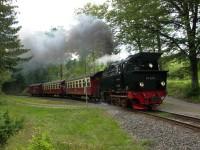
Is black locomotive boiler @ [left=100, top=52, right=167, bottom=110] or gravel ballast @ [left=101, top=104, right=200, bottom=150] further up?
black locomotive boiler @ [left=100, top=52, right=167, bottom=110]

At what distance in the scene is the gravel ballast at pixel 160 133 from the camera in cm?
1235

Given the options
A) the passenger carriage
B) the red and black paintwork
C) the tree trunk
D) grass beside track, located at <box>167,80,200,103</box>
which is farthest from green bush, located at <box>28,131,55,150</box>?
the red and black paintwork

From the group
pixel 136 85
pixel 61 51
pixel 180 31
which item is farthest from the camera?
pixel 61 51

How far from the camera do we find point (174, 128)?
1566 centimetres

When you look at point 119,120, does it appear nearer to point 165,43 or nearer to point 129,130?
point 129,130

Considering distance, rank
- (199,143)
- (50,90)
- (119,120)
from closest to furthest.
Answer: (199,143)
(119,120)
(50,90)

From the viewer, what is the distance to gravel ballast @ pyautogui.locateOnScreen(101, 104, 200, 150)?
1235 cm

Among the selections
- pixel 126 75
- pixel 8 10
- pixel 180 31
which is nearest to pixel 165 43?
pixel 180 31

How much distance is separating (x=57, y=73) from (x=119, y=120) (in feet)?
248

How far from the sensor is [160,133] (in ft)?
48.5

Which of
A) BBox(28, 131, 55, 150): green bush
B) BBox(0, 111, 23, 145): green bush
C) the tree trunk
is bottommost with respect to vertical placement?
BBox(0, 111, 23, 145): green bush

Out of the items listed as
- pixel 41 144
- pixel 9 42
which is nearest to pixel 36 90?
pixel 9 42

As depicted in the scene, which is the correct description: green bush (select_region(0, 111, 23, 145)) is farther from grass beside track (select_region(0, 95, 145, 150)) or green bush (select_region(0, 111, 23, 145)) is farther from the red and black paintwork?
the red and black paintwork

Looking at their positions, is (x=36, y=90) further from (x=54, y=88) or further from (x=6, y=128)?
(x=6, y=128)
